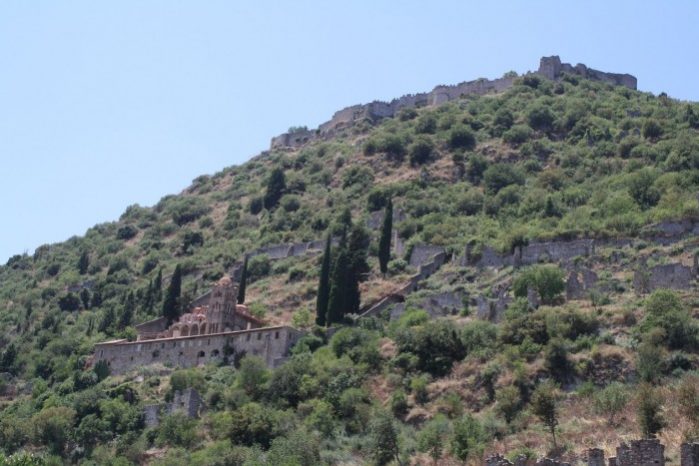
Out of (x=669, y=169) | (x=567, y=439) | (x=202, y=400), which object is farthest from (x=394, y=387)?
(x=669, y=169)

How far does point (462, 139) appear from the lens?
10400cm

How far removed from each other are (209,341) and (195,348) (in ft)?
3.32

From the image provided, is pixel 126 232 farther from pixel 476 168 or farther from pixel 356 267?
pixel 356 267

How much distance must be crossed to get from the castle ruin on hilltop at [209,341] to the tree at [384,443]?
1910 cm

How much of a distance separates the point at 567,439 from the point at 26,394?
145ft

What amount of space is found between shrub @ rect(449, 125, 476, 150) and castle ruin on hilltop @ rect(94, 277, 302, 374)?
36.6 metres

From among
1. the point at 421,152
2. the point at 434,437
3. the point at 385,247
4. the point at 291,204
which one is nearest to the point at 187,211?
the point at 291,204

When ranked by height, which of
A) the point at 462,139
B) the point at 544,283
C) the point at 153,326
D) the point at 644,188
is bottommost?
the point at 153,326

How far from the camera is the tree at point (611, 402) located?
42.3 metres

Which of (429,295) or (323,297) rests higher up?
(429,295)

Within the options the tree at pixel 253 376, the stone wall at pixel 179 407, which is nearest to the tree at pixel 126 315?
the stone wall at pixel 179 407

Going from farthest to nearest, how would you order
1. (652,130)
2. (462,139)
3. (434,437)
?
(462,139), (652,130), (434,437)

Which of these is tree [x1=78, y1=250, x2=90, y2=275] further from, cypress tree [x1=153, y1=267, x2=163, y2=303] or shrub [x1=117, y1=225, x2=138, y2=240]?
cypress tree [x1=153, y1=267, x2=163, y2=303]

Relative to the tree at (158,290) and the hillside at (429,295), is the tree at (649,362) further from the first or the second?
the tree at (158,290)
